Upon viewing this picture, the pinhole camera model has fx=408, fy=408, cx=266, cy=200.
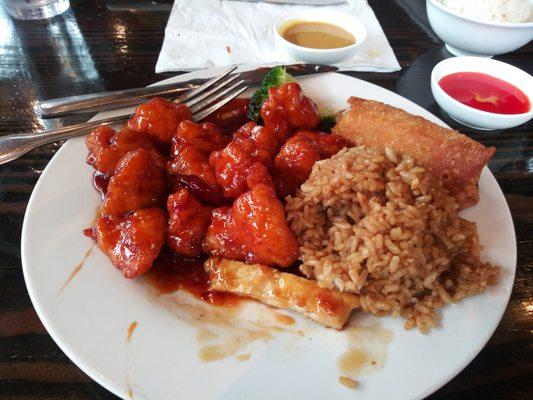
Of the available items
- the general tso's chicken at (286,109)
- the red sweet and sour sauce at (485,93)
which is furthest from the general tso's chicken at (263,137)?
the red sweet and sour sauce at (485,93)

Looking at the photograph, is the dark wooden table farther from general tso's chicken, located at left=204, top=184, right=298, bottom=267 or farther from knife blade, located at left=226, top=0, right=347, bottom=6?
general tso's chicken, located at left=204, top=184, right=298, bottom=267

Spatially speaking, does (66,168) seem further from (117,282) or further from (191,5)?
(191,5)

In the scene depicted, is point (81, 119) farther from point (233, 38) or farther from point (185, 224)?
point (233, 38)

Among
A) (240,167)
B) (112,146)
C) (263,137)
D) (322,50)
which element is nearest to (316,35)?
(322,50)

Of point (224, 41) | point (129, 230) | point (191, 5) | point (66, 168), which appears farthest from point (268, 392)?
point (191, 5)

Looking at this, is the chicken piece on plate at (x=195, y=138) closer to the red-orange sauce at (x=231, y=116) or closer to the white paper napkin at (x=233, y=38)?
the red-orange sauce at (x=231, y=116)

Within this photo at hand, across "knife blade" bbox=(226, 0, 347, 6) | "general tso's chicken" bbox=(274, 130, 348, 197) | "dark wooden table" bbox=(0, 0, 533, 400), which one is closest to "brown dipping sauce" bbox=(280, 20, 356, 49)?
"dark wooden table" bbox=(0, 0, 533, 400)
